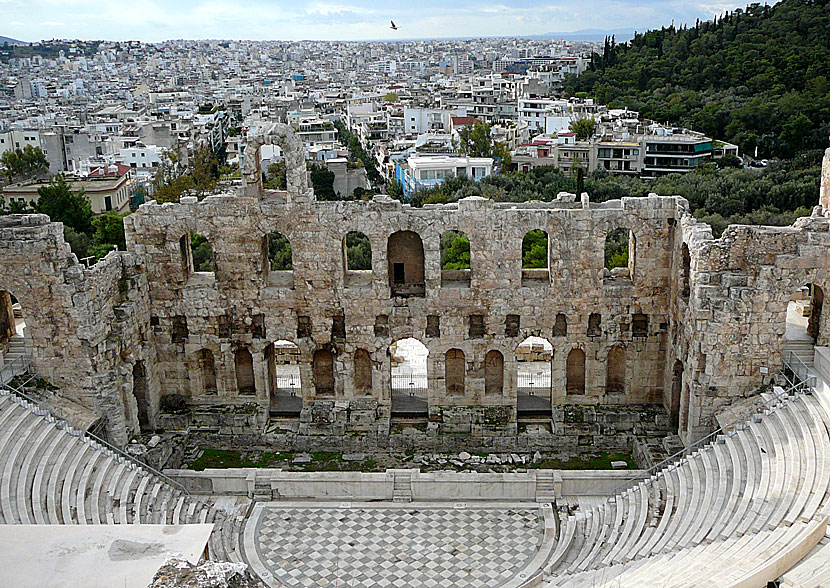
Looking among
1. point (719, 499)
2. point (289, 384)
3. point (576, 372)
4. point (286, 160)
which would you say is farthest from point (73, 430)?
point (719, 499)

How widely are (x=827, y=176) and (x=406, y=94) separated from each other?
153319 mm

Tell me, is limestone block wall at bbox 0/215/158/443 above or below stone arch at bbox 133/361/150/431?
above

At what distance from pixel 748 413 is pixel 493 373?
29.0ft

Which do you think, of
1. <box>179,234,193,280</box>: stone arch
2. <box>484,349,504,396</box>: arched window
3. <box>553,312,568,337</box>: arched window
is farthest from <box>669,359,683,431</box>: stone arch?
<box>179,234,193,280</box>: stone arch

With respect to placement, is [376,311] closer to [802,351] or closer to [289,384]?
[289,384]

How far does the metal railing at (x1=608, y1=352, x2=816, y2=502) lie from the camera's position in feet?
76.4

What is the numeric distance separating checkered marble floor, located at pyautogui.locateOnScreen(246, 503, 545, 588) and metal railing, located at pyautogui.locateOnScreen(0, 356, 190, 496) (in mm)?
3115

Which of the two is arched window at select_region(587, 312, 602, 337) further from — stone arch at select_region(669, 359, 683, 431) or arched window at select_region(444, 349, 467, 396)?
arched window at select_region(444, 349, 467, 396)

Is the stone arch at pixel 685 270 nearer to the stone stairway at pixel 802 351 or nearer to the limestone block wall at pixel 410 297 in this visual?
the limestone block wall at pixel 410 297

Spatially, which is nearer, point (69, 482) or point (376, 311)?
point (69, 482)

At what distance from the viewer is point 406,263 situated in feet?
96.0

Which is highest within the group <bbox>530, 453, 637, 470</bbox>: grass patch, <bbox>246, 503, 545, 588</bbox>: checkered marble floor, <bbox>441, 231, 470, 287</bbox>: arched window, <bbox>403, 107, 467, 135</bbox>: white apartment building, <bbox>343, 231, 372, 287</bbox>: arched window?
<bbox>403, 107, 467, 135</bbox>: white apartment building

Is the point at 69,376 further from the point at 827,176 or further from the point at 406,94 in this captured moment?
the point at 406,94

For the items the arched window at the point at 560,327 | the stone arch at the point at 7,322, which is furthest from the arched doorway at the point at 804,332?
the stone arch at the point at 7,322
